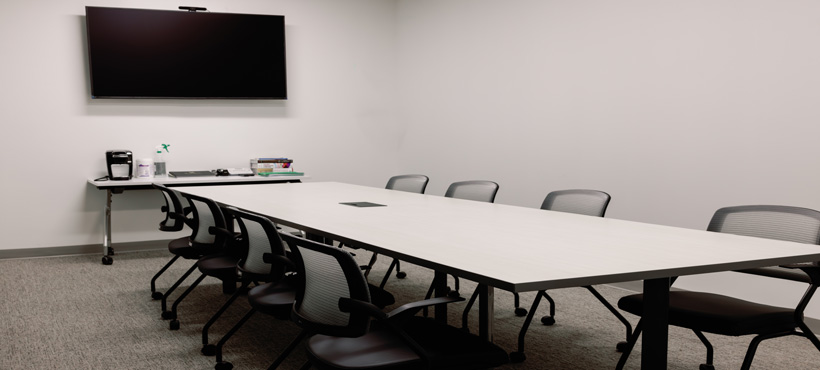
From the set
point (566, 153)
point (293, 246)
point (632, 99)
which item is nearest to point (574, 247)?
point (293, 246)

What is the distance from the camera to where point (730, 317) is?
260 cm

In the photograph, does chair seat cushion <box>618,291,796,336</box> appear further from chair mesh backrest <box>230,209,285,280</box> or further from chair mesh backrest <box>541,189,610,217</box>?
chair mesh backrest <box>230,209,285,280</box>

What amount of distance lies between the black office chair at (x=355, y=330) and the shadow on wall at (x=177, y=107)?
474cm

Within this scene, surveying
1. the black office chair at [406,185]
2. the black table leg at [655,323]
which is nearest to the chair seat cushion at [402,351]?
the black table leg at [655,323]

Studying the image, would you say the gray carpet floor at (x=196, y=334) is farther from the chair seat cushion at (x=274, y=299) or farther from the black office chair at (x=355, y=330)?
the black office chair at (x=355, y=330)

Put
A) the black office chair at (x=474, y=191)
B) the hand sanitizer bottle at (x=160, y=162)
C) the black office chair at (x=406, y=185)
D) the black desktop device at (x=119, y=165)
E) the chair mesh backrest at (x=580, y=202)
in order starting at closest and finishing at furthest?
the chair mesh backrest at (x=580, y=202), the black office chair at (x=474, y=191), the black office chair at (x=406, y=185), the black desktop device at (x=119, y=165), the hand sanitizer bottle at (x=160, y=162)

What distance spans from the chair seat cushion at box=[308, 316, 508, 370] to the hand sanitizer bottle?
4.63m

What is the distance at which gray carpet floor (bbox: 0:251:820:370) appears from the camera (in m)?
3.39

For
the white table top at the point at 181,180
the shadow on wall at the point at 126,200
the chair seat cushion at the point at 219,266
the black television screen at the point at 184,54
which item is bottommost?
the shadow on wall at the point at 126,200

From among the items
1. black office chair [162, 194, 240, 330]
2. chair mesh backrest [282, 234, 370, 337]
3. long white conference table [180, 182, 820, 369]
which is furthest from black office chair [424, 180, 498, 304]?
chair mesh backrest [282, 234, 370, 337]

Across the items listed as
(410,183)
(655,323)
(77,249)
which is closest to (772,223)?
(655,323)

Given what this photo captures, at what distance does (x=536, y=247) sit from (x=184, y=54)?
512 cm

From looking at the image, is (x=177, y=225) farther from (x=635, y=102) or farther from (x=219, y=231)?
(x=635, y=102)

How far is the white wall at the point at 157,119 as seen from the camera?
6125 millimetres
